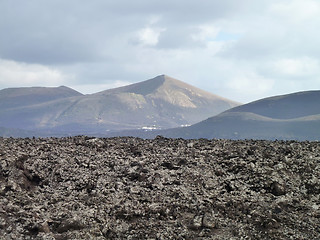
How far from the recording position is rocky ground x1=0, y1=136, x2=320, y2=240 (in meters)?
11.8

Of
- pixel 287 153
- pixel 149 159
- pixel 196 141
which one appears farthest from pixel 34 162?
pixel 287 153

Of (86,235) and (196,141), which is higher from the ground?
(196,141)

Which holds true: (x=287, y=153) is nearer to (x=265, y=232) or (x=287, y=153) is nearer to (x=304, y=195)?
(x=304, y=195)

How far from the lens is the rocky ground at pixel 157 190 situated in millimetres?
11836

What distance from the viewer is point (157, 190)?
13.7 m

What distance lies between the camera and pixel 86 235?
37.7ft

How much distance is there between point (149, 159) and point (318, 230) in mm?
6352

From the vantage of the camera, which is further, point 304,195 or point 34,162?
point 34,162

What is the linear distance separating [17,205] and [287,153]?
9837 mm

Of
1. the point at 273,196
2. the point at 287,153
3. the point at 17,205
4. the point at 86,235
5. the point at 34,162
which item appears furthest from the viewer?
the point at 287,153

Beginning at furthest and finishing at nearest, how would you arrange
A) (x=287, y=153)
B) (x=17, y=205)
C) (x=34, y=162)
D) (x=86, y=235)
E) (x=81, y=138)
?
(x=81, y=138) → (x=287, y=153) → (x=34, y=162) → (x=17, y=205) → (x=86, y=235)

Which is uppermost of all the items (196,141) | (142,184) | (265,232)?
(196,141)

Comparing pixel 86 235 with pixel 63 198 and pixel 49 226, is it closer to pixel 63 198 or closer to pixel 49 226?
pixel 49 226

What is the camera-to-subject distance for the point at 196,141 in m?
19.1
